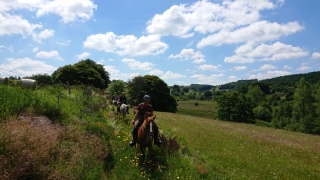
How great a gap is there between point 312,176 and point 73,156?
472 inches

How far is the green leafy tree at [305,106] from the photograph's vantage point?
210 feet

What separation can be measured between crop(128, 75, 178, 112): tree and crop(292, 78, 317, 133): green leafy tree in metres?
36.9

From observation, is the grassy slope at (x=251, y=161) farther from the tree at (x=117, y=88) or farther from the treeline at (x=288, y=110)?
the tree at (x=117, y=88)

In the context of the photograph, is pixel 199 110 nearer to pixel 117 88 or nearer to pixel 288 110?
pixel 288 110

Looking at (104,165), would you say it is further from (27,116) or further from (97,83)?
(97,83)

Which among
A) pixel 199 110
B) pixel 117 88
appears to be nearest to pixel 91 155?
pixel 117 88

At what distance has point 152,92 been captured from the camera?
74.1 metres

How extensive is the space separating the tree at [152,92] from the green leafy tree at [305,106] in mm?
36901

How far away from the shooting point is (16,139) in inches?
262

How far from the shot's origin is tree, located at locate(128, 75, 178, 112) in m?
73.6

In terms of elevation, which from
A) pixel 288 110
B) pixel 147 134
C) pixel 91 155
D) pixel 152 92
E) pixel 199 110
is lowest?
pixel 199 110

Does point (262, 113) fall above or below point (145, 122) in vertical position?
below

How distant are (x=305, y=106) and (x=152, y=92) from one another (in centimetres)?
4500

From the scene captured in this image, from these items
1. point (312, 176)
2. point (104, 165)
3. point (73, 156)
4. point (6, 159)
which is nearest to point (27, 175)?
point (6, 159)
